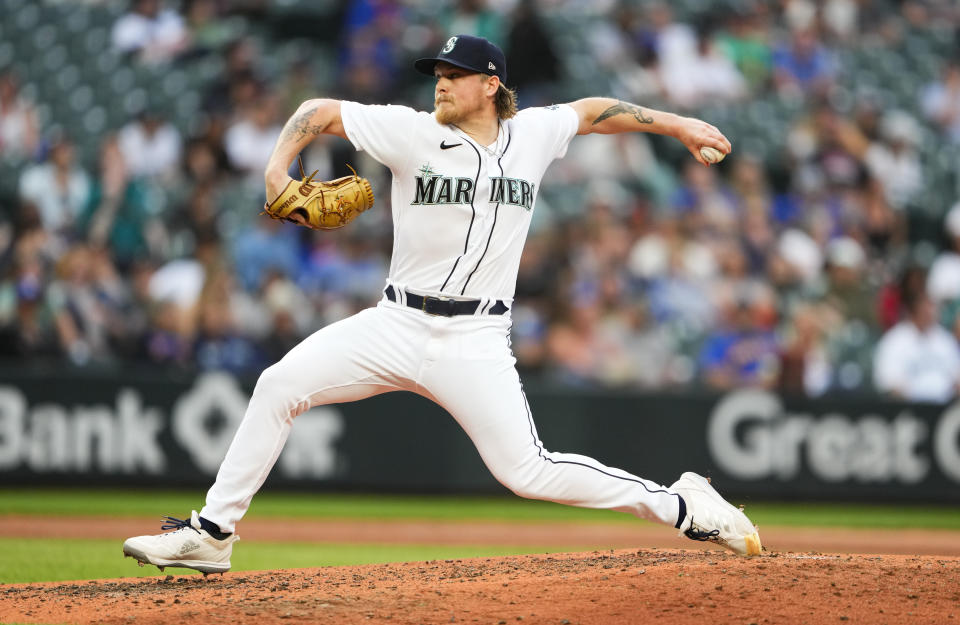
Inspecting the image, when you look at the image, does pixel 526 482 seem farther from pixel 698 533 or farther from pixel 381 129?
pixel 381 129

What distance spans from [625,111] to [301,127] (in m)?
1.37

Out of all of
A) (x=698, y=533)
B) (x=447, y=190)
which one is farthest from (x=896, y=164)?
(x=447, y=190)

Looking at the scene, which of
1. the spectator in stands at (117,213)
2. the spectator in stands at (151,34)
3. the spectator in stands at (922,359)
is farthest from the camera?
the spectator in stands at (151,34)

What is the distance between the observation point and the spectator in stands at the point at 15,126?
40.1ft

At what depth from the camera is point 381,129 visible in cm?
479

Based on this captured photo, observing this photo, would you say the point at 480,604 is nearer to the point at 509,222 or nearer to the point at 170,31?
the point at 509,222

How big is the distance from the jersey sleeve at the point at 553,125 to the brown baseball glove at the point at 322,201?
0.72 meters

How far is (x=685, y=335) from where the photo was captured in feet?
36.8

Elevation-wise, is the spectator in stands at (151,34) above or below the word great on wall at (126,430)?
above

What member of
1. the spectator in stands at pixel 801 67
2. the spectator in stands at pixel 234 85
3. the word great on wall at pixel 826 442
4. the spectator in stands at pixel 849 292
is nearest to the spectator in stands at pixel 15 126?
the spectator in stands at pixel 234 85

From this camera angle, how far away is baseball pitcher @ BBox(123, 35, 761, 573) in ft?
15.7

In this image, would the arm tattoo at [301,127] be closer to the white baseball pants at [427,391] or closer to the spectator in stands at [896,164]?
the white baseball pants at [427,391]

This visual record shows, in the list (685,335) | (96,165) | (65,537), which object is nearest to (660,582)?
(65,537)

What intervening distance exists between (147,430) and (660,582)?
625 centimetres
